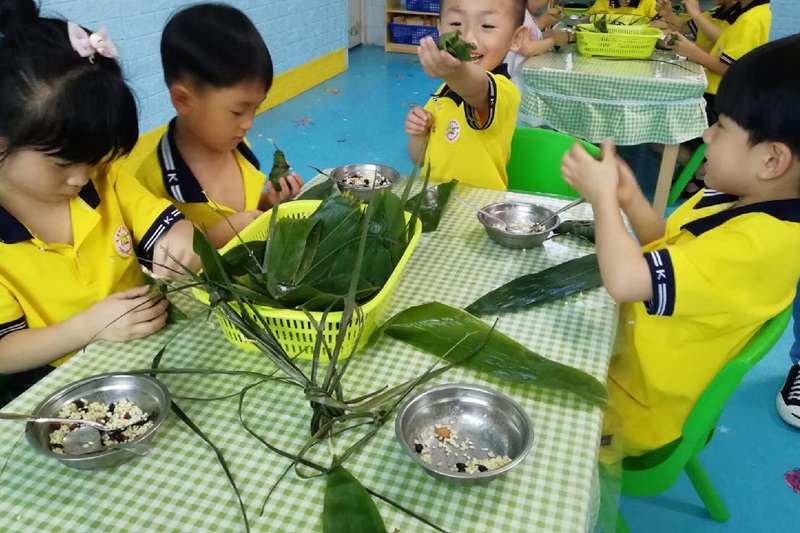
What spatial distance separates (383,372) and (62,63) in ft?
2.29

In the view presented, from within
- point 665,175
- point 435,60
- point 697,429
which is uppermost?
point 435,60

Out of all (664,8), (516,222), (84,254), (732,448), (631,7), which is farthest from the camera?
(631,7)

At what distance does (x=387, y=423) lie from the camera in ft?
2.69

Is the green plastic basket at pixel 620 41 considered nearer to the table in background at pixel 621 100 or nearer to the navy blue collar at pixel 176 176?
the table in background at pixel 621 100

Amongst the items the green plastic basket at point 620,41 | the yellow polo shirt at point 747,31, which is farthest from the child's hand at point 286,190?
the yellow polo shirt at point 747,31

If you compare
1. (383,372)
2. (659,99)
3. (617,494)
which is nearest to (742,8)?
(659,99)

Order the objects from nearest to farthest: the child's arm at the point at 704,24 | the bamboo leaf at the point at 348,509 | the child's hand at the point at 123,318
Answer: the bamboo leaf at the point at 348,509
the child's hand at the point at 123,318
the child's arm at the point at 704,24

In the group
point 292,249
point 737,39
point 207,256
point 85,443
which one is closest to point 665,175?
point 737,39

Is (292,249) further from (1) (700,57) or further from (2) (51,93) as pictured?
(1) (700,57)

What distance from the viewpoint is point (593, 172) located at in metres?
1.09

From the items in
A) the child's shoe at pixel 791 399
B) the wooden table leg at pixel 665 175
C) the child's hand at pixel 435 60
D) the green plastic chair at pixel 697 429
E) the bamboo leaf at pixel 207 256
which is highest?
the child's hand at pixel 435 60

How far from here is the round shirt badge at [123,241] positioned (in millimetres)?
1171

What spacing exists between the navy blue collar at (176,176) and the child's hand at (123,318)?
0.48 meters

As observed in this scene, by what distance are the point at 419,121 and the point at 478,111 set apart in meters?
0.18
